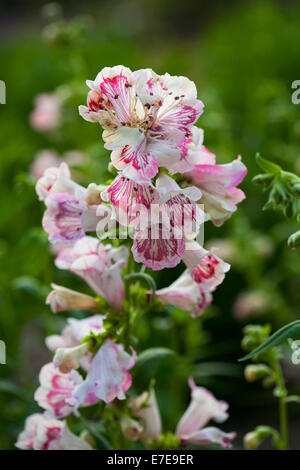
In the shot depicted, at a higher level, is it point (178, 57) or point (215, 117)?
point (178, 57)

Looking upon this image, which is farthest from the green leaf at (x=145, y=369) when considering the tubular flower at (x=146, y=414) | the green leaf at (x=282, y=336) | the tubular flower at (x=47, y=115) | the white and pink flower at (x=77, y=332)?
A: the tubular flower at (x=47, y=115)

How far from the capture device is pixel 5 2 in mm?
12148

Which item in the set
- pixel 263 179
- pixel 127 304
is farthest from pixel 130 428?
pixel 263 179

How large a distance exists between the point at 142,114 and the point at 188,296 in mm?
324

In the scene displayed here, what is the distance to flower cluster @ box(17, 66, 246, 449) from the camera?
91 cm

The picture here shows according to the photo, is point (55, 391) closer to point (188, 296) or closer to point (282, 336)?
point (188, 296)

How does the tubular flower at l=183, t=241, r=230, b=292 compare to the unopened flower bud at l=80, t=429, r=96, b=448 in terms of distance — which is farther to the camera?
the unopened flower bud at l=80, t=429, r=96, b=448

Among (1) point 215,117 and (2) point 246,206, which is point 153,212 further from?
(2) point 246,206

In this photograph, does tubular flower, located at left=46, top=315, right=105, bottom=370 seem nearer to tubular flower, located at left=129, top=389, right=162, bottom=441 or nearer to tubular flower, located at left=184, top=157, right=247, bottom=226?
tubular flower, located at left=129, top=389, right=162, bottom=441

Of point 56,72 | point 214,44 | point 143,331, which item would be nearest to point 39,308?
point 143,331

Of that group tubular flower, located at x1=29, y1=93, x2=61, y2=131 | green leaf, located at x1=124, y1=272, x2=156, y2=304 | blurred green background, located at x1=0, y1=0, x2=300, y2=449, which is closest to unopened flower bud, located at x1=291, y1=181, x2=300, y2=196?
green leaf, located at x1=124, y1=272, x2=156, y2=304

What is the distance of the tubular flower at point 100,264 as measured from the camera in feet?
3.51

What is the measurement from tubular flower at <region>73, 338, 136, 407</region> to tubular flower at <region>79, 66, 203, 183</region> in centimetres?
29
